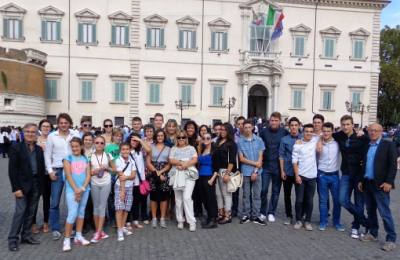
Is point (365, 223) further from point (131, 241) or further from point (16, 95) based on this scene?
point (16, 95)

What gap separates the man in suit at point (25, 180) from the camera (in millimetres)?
5789

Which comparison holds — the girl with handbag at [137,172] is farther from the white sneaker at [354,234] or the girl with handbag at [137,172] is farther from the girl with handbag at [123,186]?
the white sneaker at [354,234]

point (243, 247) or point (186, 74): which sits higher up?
point (186, 74)

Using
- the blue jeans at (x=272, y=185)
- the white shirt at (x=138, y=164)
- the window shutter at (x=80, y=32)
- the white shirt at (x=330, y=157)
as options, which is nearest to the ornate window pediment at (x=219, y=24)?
the window shutter at (x=80, y=32)

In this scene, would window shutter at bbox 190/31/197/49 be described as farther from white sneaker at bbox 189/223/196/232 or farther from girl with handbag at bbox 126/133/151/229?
white sneaker at bbox 189/223/196/232

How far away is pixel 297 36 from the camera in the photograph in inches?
1303

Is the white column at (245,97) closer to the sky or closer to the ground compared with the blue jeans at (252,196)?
closer to the sky

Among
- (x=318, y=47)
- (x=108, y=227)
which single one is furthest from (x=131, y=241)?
(x=318, y=47)

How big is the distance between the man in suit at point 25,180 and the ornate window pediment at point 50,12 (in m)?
27.2

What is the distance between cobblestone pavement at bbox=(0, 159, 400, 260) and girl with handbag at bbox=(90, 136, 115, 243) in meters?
0.34

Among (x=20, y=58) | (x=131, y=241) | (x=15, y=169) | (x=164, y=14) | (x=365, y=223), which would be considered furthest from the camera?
(x=164, y=14)

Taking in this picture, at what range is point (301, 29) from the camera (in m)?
33.0

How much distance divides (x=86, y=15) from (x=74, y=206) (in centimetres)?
2740

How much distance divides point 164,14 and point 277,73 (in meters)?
10.5
